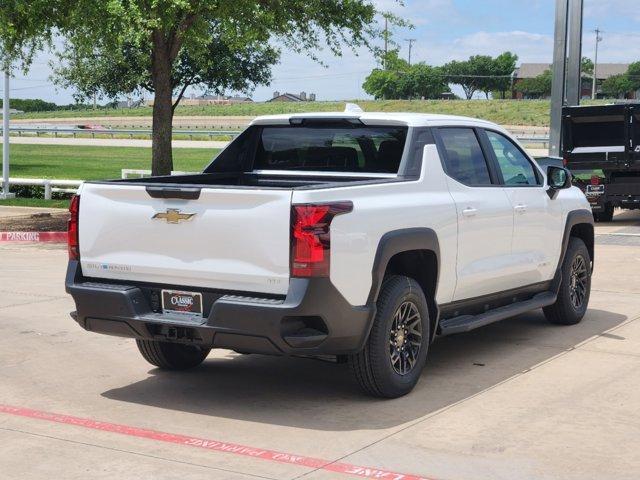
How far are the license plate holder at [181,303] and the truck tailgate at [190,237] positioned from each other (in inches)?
2.5

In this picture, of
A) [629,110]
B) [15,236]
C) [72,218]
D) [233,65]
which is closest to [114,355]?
[72,218]

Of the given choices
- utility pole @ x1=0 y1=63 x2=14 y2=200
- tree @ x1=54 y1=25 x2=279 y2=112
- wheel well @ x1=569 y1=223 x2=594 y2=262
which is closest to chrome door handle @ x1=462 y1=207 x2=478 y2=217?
wheel well @ x1=569 y1=223 x2=594 y2=262

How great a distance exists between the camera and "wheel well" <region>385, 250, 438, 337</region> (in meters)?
7.30

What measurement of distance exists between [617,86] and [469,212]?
152573mm

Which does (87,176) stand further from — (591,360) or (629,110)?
(591,360)

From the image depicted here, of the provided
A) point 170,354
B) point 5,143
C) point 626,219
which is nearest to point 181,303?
point 170,354

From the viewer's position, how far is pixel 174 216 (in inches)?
263

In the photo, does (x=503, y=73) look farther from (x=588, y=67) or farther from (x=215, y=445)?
(x=215, y=445)

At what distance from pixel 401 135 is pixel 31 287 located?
19.2ft

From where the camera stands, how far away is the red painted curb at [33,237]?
17000mm

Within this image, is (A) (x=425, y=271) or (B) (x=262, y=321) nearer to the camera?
(B) (x=262, y=321)

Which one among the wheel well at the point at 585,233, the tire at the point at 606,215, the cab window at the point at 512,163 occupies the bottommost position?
the tire at the point at 606,215

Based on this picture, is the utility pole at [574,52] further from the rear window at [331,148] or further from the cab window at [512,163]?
the rear window at [331,148]

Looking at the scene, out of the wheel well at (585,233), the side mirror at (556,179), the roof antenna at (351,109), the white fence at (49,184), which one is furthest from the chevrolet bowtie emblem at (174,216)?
the white fence at (49,184)
